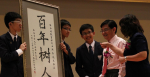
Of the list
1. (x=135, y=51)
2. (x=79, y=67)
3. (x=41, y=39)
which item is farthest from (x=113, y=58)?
(x=41, y=39)

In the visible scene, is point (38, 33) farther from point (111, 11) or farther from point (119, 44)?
point (111, 11)

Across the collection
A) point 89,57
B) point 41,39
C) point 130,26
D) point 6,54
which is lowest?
point 89,57

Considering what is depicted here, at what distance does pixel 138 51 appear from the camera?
6.66 ft

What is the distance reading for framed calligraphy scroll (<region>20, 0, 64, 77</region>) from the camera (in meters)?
2.27

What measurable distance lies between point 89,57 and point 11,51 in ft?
4.52

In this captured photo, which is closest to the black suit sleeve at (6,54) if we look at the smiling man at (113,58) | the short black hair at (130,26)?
the smiling man at (113,58)

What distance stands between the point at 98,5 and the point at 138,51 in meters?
3.30

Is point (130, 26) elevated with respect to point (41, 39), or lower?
elevated

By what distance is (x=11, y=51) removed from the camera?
8.35 feet

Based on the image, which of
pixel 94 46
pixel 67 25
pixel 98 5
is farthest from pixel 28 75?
pixel 98 5

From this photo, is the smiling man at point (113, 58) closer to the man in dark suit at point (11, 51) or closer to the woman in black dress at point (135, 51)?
the woman in black dress at point (135, 51)

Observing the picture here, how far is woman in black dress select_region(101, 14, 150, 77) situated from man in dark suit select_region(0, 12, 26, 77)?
1397 millimetres

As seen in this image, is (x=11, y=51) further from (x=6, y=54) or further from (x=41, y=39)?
(x=41, y=39)

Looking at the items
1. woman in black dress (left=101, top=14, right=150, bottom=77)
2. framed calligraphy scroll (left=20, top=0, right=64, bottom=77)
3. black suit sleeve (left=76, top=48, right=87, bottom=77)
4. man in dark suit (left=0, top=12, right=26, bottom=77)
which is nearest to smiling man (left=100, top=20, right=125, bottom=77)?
woman in black dress (left=101, top=14, right=150, bottom=77)
